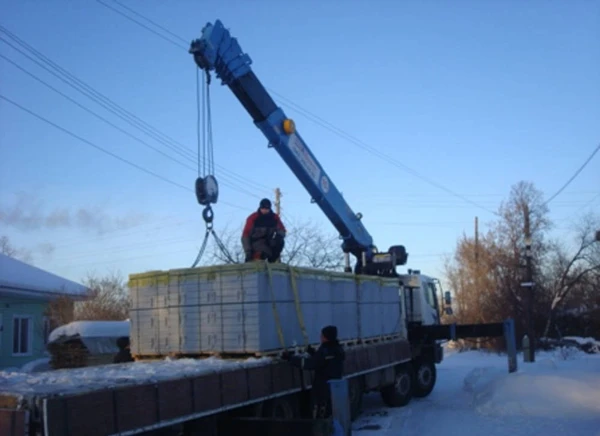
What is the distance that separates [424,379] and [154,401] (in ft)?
39.2

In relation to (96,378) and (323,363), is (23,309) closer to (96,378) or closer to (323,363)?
(323,363)

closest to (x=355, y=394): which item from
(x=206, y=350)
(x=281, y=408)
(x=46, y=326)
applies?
(x=281, y=408)

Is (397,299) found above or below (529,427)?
above

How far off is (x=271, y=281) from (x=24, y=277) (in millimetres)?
17250

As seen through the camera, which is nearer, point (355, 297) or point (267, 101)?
point (355, 297)

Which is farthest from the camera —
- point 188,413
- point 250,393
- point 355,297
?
point 355,297

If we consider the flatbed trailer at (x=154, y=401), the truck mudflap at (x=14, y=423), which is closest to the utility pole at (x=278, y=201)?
the flatbed trailer at (x=154, y=401)

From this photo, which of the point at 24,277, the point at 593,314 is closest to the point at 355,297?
the point at 24,277

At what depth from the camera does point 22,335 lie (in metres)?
23.1

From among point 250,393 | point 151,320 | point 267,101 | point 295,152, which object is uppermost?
point 267,101

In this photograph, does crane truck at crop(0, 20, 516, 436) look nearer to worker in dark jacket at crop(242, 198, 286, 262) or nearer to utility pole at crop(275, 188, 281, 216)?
worker in dark jacket at crop(242, 198, 286, 262)

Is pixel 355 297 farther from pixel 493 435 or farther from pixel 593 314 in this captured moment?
pixel 593 314

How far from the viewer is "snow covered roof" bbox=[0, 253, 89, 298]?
2191 centimetres

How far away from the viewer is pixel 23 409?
5.29 metres
